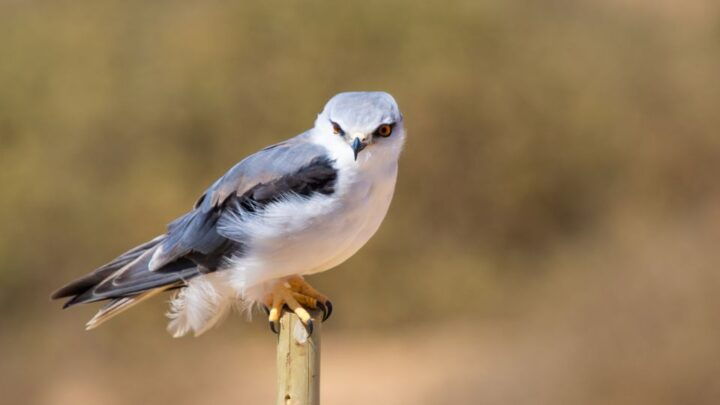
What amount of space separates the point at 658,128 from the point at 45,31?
25.2ft

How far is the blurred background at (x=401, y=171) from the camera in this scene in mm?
11773

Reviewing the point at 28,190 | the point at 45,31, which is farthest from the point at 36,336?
the point at 45,31

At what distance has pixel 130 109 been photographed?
41.2ft

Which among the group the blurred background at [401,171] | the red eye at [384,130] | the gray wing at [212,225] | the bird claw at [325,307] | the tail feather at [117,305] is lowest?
the bird claw at [325,307]

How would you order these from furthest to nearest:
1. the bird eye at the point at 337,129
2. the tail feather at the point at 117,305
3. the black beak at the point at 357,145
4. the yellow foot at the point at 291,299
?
1. the tail feather at the point at 117,305
2. the yellow foot at the point at 291,299
3. the bird eye at the point at 337,129
4. the black beak at the point at 357,145

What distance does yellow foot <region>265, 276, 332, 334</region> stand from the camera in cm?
491

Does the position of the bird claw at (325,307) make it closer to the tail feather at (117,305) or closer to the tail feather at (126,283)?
the tail feather at (126,283)

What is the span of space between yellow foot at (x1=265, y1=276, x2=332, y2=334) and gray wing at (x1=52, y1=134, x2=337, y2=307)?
0.97 feet

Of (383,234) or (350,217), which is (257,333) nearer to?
(383,234)

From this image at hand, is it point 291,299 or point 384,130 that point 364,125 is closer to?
point 384,130

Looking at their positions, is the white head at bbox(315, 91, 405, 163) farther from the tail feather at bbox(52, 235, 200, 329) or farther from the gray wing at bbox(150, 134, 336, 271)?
the tail feather at bbox(52, 235, 200, 329)

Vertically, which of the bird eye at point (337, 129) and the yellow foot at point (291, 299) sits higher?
the bird eye at point (337, 129)

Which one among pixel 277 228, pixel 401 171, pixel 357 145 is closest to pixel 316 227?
pixel 277 228

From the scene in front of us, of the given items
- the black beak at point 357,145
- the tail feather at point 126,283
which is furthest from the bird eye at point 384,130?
the tail feather at point 126,283
